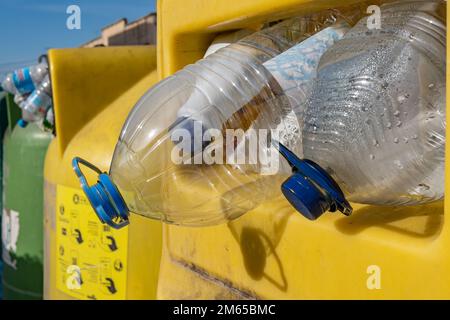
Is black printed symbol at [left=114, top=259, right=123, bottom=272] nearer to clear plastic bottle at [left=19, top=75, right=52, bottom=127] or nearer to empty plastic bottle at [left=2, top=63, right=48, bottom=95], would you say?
clear plastic bottle at [left=19, top=75, right=52, bottom=127]

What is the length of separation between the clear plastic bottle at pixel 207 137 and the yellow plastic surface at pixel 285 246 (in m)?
0.04

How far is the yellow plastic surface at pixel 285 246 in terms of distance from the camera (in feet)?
1.94

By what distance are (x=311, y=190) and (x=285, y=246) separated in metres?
0.16

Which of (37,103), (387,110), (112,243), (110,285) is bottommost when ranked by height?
(110,285)

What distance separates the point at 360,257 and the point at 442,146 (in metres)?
0.16

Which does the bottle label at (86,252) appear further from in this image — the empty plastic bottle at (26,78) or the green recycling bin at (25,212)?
the empty plastic bottle at (26,78)

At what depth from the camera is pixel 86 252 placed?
1356mm

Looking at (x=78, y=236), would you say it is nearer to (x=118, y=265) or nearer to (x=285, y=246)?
(x=118, y=265)

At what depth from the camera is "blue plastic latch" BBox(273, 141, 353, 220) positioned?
23.9 inches

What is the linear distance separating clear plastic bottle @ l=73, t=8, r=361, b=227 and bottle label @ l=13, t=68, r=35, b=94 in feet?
4.96

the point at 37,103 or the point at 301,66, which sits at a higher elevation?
the point at 37,103

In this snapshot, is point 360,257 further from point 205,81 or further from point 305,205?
point 205,81

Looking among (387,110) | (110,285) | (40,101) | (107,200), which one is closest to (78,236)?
(110,285)
